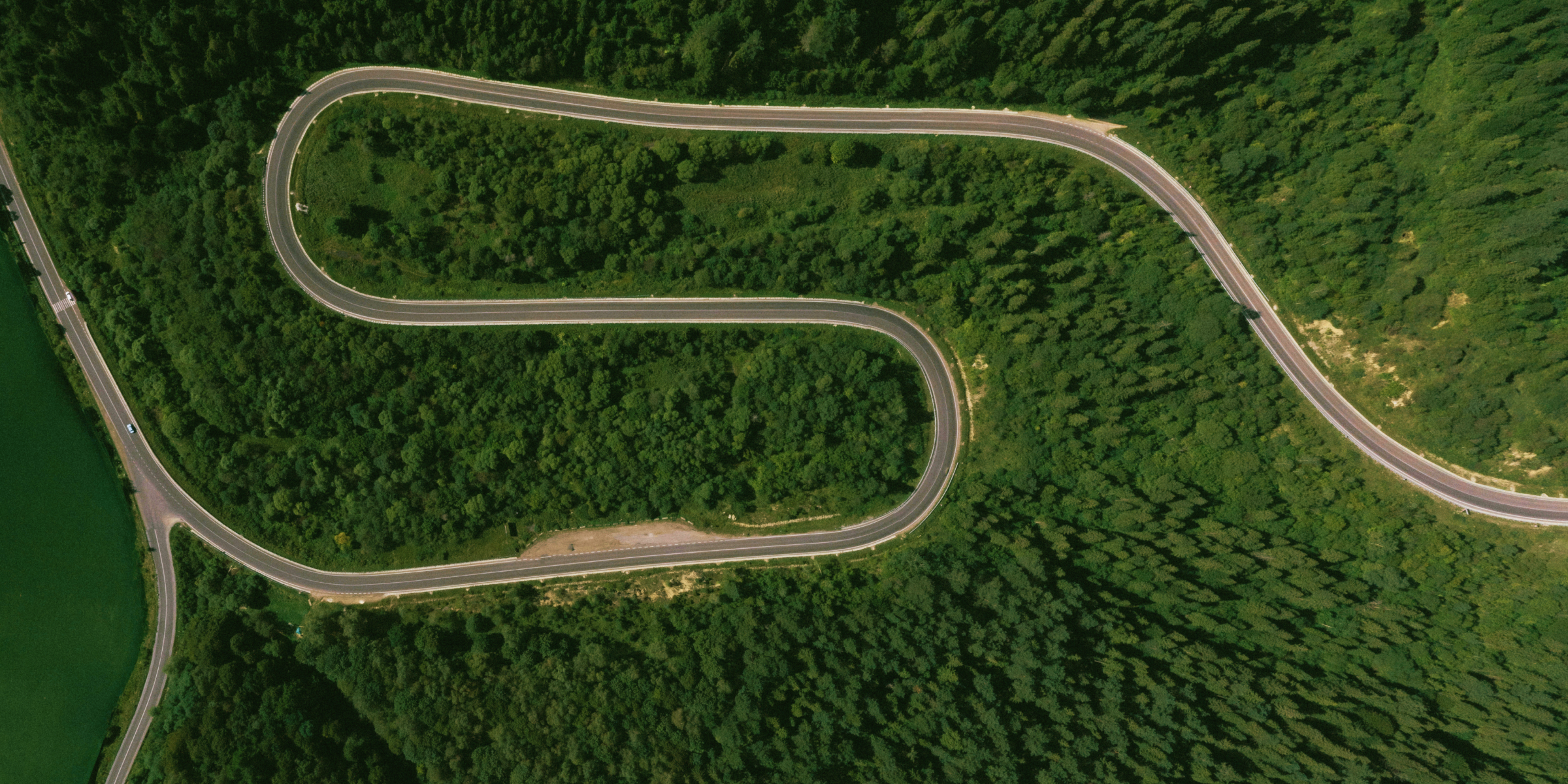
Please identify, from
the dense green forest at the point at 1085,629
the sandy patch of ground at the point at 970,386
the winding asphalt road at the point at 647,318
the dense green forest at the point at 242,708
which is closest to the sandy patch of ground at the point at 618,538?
the winding asphalt road at the point at 647,318

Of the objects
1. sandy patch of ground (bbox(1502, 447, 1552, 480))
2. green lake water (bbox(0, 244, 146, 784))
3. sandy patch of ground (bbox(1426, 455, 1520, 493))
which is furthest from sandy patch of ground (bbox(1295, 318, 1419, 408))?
green lake water (bbox(0, 244, 146, 784))

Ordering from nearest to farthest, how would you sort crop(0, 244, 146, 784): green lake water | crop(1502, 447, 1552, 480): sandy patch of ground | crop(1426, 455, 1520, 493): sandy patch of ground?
1. crop(1502, 447, 1552, 480): sandy patch of ground
2. crop(1426, 455, 1520, 493): sandy patch of ground
3. crop(0, 244, 146, 784): green lake water

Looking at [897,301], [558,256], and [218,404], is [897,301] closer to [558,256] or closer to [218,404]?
[558,256]

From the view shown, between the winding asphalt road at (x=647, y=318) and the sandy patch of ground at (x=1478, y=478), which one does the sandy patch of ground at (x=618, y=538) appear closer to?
the winding asphalt road at (x=647, y=318)

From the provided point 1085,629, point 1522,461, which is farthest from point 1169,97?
point 1085,629

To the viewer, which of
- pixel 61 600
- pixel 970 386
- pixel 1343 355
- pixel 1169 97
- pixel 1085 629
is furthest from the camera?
pixel 61 600

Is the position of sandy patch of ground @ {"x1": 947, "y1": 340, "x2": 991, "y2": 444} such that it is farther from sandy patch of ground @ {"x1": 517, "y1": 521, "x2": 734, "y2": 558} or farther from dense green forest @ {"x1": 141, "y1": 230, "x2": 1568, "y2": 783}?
sandy patch of ground @ {"x1": 517, "y1": 521, "x2": 734, "y2": 558}

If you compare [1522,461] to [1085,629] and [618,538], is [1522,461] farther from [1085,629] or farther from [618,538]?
[618,538]
